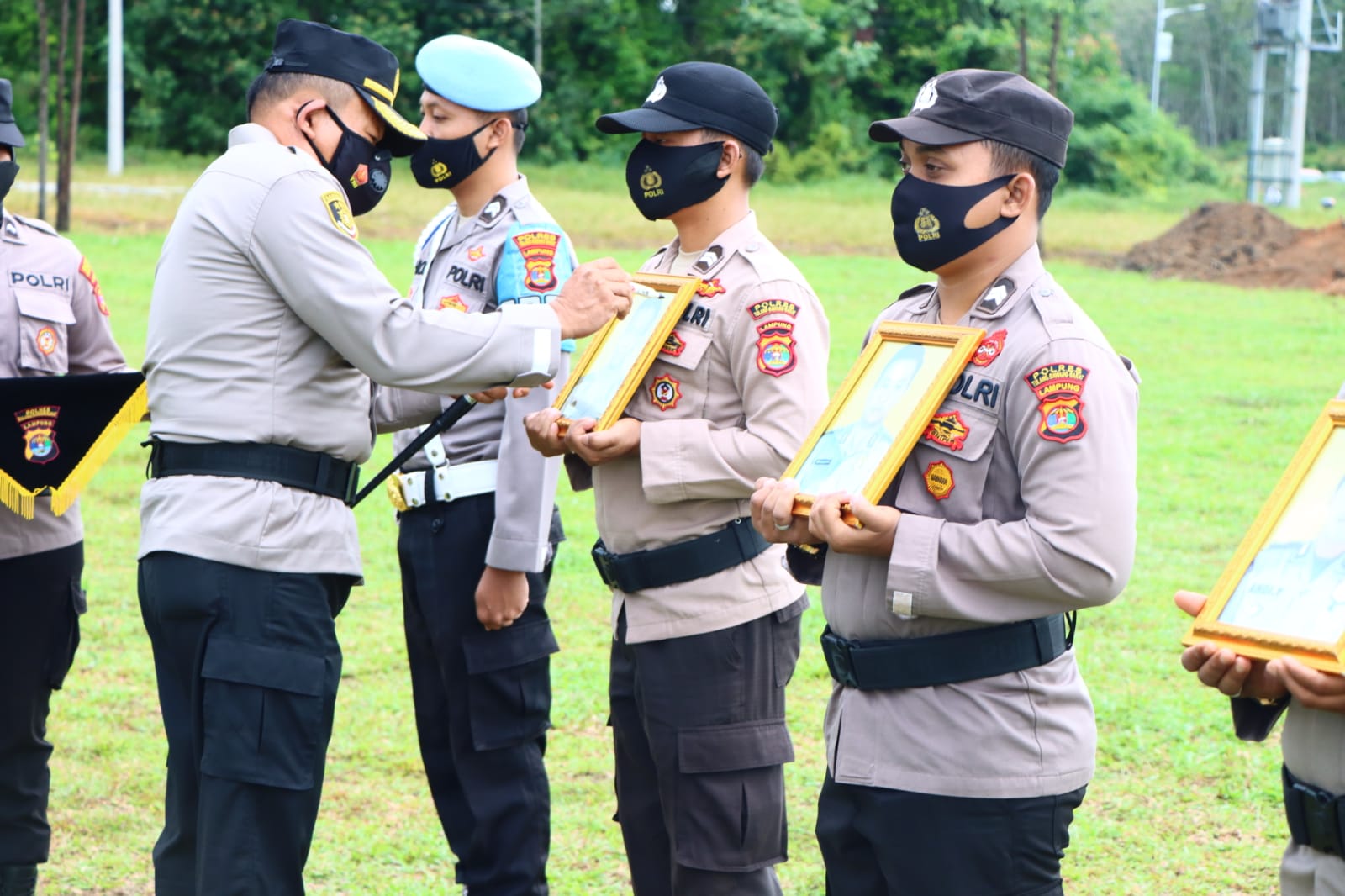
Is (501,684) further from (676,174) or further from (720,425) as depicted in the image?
(676,174)

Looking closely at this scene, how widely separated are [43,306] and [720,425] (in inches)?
79.9

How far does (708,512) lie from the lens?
3.49m

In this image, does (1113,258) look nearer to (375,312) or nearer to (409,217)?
(409,217)

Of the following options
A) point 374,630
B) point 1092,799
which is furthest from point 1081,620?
point 374,630

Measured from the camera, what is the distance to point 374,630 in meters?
7.01

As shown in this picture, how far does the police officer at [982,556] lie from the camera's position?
8.36 ft

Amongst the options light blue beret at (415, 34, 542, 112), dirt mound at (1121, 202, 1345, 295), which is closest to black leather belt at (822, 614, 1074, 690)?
light blue beret at (415, 34, 542, 112)

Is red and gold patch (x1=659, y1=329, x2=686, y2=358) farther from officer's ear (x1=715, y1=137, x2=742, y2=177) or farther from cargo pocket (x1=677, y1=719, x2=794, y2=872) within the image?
cargo pocket (x1=677, y1=719, x2=794, y2=872)

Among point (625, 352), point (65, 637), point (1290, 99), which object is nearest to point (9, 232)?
point (65, 637)

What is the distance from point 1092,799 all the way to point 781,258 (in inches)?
101

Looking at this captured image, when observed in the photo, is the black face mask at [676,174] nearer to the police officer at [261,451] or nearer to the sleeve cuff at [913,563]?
the police officer at [261,451]

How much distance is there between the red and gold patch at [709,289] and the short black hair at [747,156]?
0.29 metres

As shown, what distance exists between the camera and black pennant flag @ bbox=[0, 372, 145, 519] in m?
3.80

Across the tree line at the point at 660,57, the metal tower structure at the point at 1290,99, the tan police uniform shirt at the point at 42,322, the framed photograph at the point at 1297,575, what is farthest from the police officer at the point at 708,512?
the metal tower structure at the point at 1290,99
